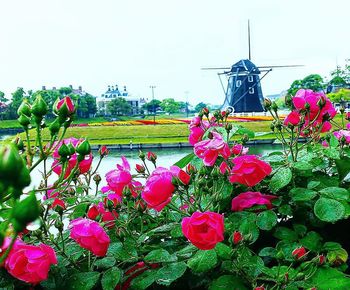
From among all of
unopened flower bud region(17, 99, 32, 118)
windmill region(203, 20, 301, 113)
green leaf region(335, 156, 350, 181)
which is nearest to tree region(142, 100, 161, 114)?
windmill region(203, 20, 301, 113)

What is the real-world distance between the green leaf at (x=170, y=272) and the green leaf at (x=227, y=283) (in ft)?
0.15

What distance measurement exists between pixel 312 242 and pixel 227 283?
19cm

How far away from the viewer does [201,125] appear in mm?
1136

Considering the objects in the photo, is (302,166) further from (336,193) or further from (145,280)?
(145,280)

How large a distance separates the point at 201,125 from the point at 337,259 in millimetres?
477

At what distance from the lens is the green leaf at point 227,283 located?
0.70 metres

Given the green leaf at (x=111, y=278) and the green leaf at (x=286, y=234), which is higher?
the green leaf at (x=286, y=234)

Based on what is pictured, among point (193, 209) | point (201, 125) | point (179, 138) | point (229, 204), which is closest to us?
point (193, 209)

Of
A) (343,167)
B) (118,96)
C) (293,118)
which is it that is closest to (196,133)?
Answer: (293,118)

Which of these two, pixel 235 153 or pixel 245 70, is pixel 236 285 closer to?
pixel 235 153

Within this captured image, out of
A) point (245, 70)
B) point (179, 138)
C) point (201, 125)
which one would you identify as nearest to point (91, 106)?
point (245, 70)

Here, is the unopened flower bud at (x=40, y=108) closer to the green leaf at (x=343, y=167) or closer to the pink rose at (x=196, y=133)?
the pink rose at (x=196, y=133)

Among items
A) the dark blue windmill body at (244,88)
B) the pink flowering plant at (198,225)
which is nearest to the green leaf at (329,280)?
the pink flowering plant at (198,225)

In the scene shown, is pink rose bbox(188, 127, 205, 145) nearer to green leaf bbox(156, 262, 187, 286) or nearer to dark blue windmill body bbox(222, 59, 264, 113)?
green leaf bbox(156, 262, 187, 286)
